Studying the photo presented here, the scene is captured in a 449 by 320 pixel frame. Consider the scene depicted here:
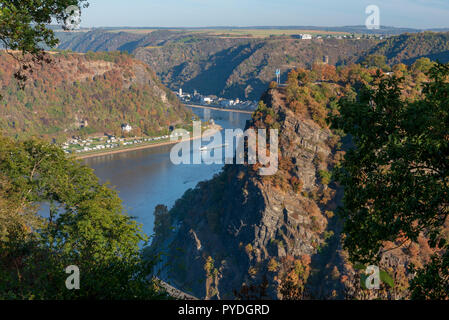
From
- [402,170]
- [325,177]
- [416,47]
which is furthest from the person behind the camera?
[416,47]

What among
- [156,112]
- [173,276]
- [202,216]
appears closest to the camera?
[173,276]

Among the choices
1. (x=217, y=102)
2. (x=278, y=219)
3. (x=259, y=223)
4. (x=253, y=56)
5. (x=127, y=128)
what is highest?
(x=253, y=56)

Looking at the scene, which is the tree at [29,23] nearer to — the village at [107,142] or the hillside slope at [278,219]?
the hillside slope at [278,219]

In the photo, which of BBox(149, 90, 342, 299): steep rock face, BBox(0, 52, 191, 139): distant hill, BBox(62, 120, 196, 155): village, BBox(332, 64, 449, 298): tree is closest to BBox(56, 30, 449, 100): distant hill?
BBox(0, 52, 191, 139): distant hill

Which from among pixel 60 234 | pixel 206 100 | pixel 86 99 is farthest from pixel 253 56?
pixel 60 234

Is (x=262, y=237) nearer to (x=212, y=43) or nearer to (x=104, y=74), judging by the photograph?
(x=104, y=74)

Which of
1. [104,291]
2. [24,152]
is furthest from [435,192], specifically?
[24,152]

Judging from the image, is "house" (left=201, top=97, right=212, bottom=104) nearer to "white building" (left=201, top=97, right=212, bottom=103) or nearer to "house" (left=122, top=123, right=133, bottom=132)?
"white building" (left=201, top=97, right=212, bottom=103)

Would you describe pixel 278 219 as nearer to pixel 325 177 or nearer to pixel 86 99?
pixel 325 177
